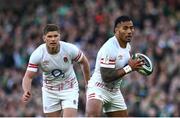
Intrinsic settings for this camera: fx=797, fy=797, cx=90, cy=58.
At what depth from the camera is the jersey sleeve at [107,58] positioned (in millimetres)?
12336

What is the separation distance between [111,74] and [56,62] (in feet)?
3.57

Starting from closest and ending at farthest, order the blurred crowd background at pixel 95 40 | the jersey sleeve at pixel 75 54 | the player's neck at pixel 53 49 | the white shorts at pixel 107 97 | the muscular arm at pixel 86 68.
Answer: the white shorts at pixel 107 97, the player's neck at pixel 53 49, the jersey sleeve at pixel 75 54, the muscular arm at pixel 86 68, the blurred crowd background at pixel 95 40

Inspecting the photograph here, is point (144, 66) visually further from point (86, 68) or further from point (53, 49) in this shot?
point (53, 49)

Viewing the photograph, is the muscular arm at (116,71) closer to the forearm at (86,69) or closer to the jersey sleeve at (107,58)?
the jersey sleeve at (107,58)

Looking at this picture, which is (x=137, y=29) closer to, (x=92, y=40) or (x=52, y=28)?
(x=92, y=40)

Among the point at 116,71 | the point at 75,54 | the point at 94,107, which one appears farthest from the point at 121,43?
the point at 94,107

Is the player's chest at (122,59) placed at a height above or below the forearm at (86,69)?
above

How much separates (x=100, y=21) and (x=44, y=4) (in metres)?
3.08

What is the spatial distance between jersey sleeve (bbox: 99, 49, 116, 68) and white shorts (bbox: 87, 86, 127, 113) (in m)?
0.51

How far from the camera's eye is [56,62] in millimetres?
12961

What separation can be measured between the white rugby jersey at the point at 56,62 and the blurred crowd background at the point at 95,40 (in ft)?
18.5

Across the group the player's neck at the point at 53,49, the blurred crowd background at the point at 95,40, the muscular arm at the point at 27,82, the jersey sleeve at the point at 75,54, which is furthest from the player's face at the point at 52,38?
the blurred crowd background at the point at 95,40

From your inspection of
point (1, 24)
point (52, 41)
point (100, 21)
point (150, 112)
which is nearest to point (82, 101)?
point (150, 112)

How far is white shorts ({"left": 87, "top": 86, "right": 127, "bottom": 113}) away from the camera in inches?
498
